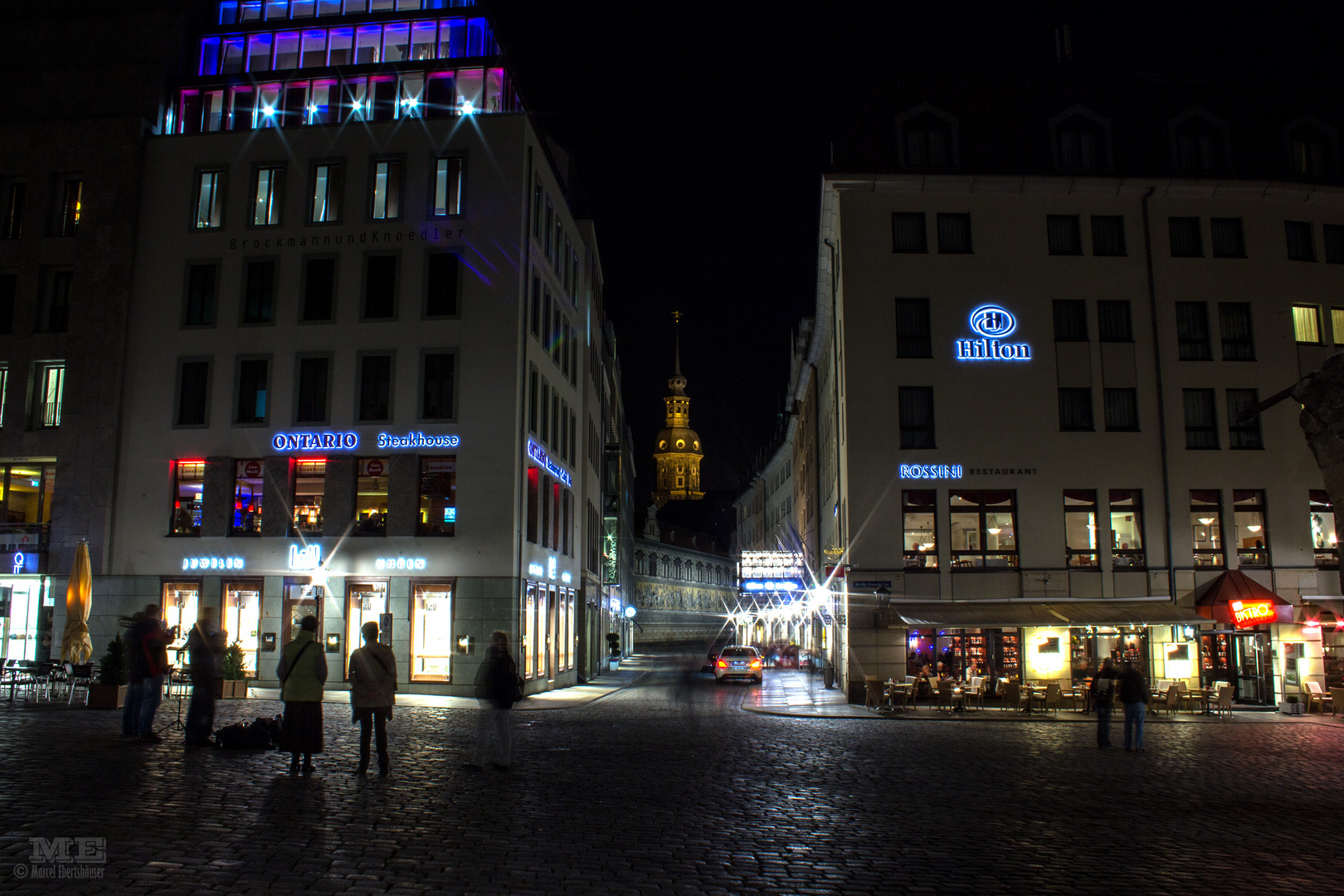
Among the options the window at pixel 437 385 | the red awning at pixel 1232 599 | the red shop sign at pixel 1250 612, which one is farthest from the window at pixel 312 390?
the red shop sign at pixel 1250 612

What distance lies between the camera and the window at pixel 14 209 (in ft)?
112

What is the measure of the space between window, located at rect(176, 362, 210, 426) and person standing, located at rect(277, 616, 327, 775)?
22.1 meters

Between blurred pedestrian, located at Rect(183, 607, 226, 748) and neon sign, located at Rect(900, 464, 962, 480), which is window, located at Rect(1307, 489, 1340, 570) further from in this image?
Result: blurred pedestrian, located at Rect(183, 607, 226, 748)

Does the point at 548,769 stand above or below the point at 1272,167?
below

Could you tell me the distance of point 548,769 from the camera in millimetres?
14805

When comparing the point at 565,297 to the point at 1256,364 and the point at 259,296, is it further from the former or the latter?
the point at 1256,364

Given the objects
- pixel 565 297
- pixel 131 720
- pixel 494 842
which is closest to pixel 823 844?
pixel 494 842

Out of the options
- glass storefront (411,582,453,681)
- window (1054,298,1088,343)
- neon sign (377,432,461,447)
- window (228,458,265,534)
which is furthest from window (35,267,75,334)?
window (1054,298,1088,343)

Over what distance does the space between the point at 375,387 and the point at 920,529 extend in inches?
694

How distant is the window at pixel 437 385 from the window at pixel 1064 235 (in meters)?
19.8

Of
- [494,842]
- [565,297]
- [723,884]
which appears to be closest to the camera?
[723,884]

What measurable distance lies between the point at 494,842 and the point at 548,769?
213 inches

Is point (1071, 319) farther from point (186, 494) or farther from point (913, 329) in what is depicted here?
point (186, 494)

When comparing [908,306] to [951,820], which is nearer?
[951,820]
